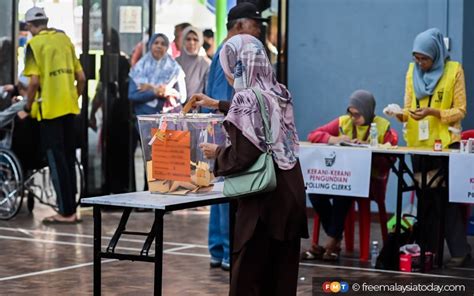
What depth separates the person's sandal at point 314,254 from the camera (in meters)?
10.5

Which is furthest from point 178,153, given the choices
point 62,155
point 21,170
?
point 21,170

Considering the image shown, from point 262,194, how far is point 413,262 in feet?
12.3

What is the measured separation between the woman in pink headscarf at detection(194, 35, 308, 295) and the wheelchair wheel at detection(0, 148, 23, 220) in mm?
6326

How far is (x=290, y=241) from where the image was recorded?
6.72 metres

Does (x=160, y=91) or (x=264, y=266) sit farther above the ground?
(x=160, y=91)

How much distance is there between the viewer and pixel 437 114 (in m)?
10.2

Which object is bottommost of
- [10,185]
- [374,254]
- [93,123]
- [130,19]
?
[374,254]

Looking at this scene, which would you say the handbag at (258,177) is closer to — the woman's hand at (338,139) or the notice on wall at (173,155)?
the notice on wall at (173,155)

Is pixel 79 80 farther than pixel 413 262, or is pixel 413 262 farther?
pixel 79 80

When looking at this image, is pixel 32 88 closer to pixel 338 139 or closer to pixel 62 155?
pixel 62 155

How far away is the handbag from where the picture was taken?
6.47 metres

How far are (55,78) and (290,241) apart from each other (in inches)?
251

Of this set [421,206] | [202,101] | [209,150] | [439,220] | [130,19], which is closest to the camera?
[209,150]

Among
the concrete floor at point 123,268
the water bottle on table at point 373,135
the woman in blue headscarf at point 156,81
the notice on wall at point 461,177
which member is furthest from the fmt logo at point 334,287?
the woman in blue headscarf at point 156,81
